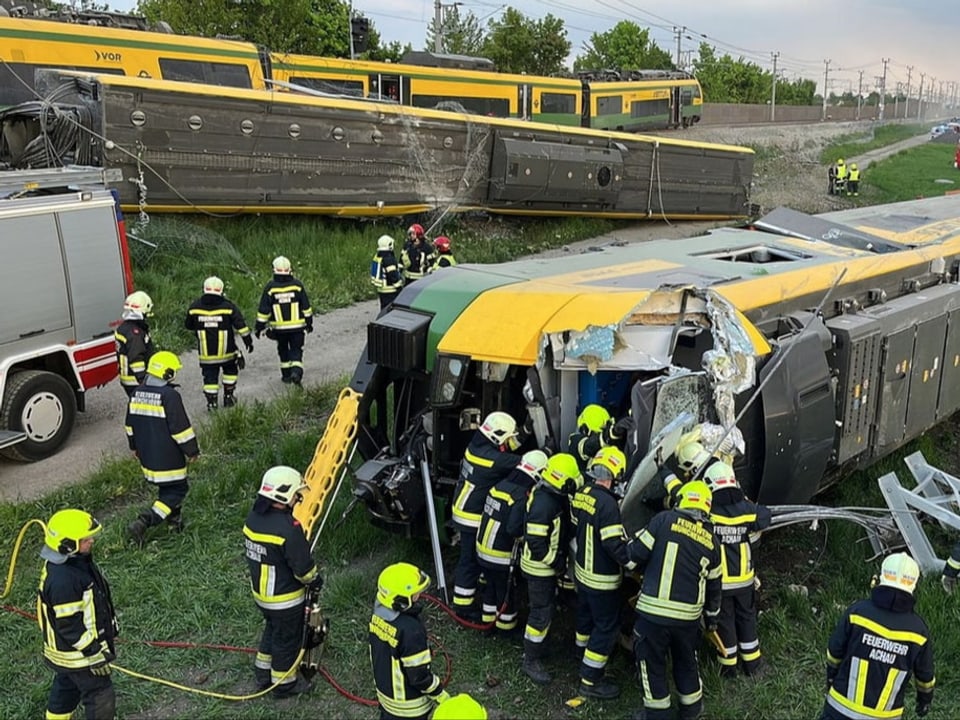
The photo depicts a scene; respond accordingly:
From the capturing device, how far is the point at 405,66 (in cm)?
2331

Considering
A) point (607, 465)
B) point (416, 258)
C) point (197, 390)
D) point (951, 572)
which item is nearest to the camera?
point (607, 465)

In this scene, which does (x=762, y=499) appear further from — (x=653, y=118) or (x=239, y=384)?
(x=653, y=118)

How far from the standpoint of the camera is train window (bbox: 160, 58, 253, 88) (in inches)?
637

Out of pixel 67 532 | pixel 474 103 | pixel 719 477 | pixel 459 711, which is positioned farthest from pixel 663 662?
pixel 474 103

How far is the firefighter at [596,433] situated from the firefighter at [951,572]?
232 cm

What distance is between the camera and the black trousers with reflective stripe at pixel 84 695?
4.52 meters

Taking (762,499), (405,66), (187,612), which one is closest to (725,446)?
(762,499)

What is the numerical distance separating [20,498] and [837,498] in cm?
668

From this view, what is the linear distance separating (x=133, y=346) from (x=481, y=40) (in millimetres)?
46165

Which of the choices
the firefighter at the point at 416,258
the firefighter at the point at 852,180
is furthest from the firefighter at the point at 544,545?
the firefighter at the point at 852,180

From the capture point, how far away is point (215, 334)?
9.16 meters

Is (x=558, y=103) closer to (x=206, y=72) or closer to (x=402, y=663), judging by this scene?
(x=206, y=72)

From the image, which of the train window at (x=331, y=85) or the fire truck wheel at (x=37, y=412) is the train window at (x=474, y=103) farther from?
the fire truck wheel at (x=37, y=412)

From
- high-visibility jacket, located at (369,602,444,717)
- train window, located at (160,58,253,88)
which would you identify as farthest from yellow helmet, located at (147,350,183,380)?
train window, located at (160,58,253,88)
